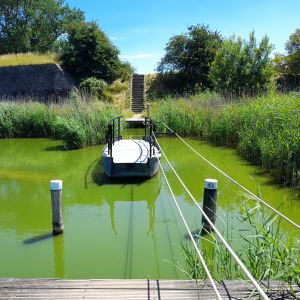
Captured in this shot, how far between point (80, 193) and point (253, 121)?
5.77m

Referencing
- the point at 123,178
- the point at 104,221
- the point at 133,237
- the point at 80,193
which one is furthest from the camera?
the point at 123,178

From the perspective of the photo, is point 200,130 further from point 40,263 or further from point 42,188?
point 40,263

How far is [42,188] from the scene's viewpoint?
9.08 meters

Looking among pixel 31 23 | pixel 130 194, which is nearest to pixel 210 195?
pixel 130 194

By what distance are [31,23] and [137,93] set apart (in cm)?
2212

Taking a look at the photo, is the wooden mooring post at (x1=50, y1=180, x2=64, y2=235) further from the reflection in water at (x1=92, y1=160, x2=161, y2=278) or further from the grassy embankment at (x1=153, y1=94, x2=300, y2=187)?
the grassy embankment at (x1=153, y1=94, x2=300, y2=187)

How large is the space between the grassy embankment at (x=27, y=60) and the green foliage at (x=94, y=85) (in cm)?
424

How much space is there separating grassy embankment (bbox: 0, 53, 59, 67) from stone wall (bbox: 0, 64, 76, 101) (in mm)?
556

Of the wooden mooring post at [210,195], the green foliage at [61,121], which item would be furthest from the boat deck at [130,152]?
the wooden mooring post at [210,195]

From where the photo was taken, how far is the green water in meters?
5.15

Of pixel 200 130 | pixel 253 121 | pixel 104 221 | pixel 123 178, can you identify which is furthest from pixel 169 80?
pixel 104 221

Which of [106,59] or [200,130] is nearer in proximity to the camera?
[200,130]

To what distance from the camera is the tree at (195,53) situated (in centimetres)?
2828

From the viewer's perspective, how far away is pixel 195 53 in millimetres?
28500
